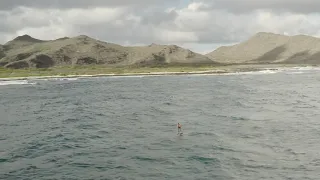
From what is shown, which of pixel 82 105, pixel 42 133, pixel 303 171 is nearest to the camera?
pixel 303 171

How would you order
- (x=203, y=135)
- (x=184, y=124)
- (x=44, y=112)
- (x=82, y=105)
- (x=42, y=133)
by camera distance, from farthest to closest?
(x=82, y=105), (x=44, y=112), (x=184, y=124), (x=42, y=133), (x=203, y=135)

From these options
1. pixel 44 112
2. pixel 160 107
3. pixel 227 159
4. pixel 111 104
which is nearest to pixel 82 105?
pixel 111 104

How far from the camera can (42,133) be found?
41781mm

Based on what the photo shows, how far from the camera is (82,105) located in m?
67.4

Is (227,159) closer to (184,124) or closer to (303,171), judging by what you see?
(303,171)

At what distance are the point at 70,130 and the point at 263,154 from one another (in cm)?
2121

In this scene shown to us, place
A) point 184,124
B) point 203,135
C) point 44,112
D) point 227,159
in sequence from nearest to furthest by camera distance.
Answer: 1. point 227,159
2. point 203,135
3. point 184,124
4. point 44,112

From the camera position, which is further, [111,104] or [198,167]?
[111,104]

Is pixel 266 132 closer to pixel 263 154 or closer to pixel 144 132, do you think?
pixel 263 154

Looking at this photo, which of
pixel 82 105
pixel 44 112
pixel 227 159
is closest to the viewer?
pixel 227 159

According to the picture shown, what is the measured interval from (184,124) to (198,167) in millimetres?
17315

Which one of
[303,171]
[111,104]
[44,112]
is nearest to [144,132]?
[303,171]

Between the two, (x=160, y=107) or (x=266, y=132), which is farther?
(x=160, y=107)

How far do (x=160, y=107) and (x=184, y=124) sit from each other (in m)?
17.1
